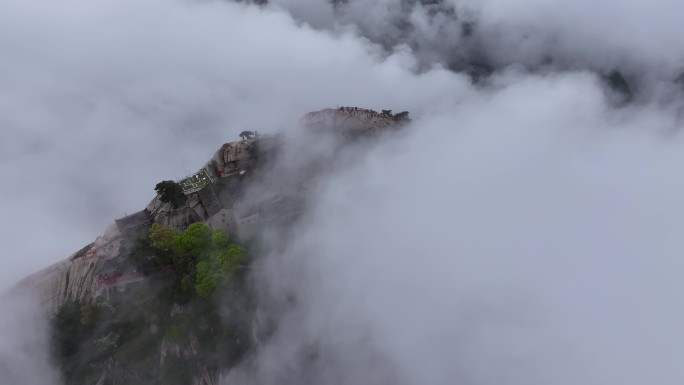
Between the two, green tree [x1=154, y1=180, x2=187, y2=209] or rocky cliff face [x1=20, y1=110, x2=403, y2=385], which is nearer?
rocky cliff face [x1=20, y1=110, x2=403, y2=385]

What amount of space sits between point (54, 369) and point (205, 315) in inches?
911

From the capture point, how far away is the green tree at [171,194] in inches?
3258

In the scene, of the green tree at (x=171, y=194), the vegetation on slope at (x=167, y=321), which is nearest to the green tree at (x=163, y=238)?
the vegetation on slope at (x=167, y=321)

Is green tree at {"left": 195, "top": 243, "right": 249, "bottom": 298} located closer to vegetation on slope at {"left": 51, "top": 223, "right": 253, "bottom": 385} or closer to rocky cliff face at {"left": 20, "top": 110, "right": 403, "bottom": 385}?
vegetation on slope at {"left": 51, "top": 223, "right": 253, "bottom": 385}

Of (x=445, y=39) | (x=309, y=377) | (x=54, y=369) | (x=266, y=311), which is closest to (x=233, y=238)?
(x=266, y=311)

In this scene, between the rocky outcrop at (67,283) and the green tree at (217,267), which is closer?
the green tree at (217,267)

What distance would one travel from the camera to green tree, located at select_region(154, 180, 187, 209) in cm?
8275

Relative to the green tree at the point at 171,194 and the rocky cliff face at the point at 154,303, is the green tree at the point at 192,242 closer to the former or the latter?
the rocky cliff face at the point at 154,303

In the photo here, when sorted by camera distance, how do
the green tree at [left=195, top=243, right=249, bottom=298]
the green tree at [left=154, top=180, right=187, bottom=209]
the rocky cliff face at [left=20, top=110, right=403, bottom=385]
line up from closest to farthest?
1. the rocky cliff face at [left=20, top=110, right=403, bottom=385]
2. the green tree at [left=195, top=243, right=249, bottom=298]
3. the green tree at [left=154, top=180, right=187, bottom=209]

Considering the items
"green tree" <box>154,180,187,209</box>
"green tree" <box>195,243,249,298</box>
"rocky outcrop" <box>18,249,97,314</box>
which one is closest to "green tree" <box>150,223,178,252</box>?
"green tree" <box>195,243,249,298</box>

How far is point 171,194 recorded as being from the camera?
271 feet

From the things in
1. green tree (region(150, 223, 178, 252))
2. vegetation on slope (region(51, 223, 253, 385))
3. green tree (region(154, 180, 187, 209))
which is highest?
green tree (region(154, 180, 187, 209))

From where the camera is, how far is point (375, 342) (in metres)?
80.0

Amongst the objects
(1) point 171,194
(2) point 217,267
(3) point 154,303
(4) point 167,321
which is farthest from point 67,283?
(2) point 217,267
